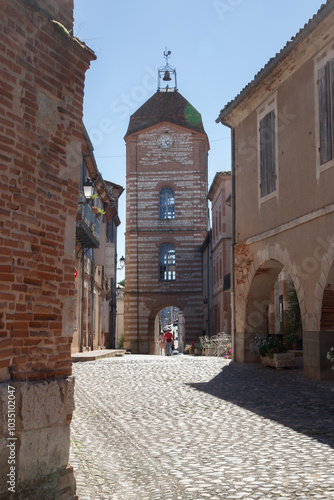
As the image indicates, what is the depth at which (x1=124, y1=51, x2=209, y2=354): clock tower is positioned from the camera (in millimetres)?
38250

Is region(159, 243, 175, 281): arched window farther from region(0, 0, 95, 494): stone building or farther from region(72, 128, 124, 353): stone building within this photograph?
region(0, 0, 95, 494): stone building

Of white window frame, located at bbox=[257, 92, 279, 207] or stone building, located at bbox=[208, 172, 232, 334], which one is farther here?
stone building, located at bbox=[208, 172, 232, 334]

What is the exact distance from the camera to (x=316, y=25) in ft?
38.7

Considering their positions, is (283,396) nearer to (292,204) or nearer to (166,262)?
(292,204)

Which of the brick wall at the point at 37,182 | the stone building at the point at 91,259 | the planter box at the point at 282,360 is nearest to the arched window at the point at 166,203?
the stone building at the point at 91,259

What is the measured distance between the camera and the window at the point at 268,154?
47.7ft

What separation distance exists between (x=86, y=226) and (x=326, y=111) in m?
10.4

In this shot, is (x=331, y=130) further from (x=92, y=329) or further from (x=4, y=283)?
(x=92, y=329)

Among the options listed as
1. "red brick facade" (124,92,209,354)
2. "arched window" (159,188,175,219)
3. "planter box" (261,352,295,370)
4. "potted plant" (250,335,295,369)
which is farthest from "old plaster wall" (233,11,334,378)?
"arched window" (159,188,175,219)

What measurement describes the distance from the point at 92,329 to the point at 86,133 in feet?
30.5

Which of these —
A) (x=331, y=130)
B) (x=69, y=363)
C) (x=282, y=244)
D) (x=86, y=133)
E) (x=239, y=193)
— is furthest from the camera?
(x=86, y=133)

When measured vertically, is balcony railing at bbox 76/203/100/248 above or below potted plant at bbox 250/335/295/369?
above

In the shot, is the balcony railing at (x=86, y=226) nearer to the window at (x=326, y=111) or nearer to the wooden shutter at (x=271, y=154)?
the wooden shutter at (x=271, y=154)

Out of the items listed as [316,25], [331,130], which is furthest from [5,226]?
[316,25]
